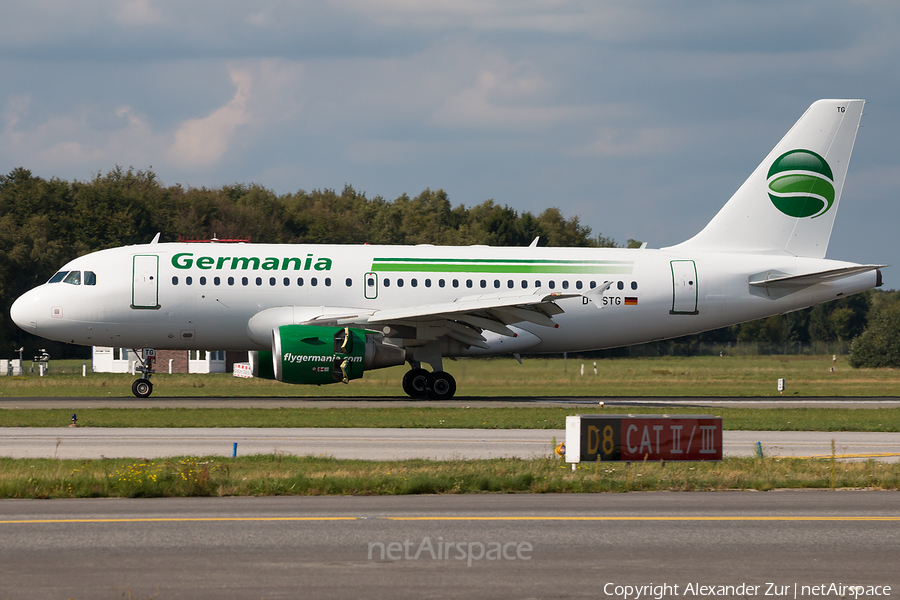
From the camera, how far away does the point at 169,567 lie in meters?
8.84

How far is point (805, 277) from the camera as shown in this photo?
3216cm

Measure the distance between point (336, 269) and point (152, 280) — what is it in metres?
5.52

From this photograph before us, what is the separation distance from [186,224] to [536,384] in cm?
4717

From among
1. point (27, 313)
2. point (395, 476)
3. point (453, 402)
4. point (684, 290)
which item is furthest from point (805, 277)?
point (27, 313)

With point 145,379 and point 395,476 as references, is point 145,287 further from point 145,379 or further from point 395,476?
point 395,476

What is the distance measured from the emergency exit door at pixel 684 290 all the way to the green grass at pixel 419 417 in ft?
17.1

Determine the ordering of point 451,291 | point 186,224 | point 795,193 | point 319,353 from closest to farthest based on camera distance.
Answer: point 319,353
point 451,291
point 795,193
point 186,224

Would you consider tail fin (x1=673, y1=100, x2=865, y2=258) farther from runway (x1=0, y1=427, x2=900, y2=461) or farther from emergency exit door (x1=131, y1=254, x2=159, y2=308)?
emergency exit door (x1=131, y1=254, x2=159, y2=308)

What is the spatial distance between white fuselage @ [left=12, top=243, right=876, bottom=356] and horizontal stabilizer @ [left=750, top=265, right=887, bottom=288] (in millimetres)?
268

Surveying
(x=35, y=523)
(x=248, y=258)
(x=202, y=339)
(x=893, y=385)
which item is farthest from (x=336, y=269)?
(x=893, y=385)

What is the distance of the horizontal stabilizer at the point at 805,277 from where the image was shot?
104 feet

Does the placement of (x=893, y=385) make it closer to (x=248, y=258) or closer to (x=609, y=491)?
(x=248, y=258)

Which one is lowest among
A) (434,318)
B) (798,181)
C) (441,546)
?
(441,546)

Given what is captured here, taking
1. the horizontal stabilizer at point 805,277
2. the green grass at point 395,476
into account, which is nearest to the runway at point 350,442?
the green grass at point 395,476
